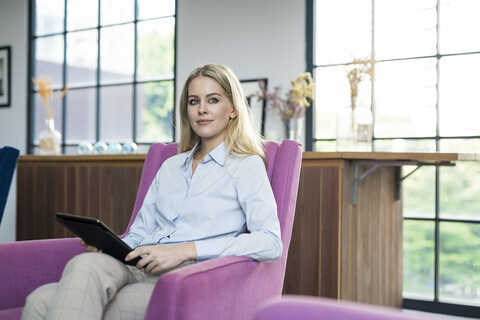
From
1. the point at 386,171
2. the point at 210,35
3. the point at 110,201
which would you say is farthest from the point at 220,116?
the point at 210,35

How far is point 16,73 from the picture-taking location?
205 inches

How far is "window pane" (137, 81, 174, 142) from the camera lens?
14.5 ft

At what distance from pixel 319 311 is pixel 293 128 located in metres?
2.66

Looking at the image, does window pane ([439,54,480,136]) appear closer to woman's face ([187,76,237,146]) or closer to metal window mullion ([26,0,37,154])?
woman's face ([187,76,237,146])

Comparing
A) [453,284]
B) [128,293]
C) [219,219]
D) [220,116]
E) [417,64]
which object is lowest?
[453,284]

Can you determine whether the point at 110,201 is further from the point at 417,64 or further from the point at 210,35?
the point at 417,64

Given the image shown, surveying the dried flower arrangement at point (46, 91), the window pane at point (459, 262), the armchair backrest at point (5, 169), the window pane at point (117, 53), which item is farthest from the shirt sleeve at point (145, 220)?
the window pane at point (117, 53)

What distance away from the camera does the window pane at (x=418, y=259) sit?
3379mm

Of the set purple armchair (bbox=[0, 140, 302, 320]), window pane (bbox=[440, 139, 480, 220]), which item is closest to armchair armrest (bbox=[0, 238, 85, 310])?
purple armchair (bbox=[0, 140, 302, 320])

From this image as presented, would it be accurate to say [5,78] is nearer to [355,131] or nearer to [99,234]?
[355,131]

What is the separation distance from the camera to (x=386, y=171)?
117 inches

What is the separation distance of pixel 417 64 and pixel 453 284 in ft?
4.34

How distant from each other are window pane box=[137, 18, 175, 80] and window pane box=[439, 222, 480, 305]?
2337 mm

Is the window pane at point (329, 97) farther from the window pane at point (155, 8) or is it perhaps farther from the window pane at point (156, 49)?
the window pane at point (155, 8)
